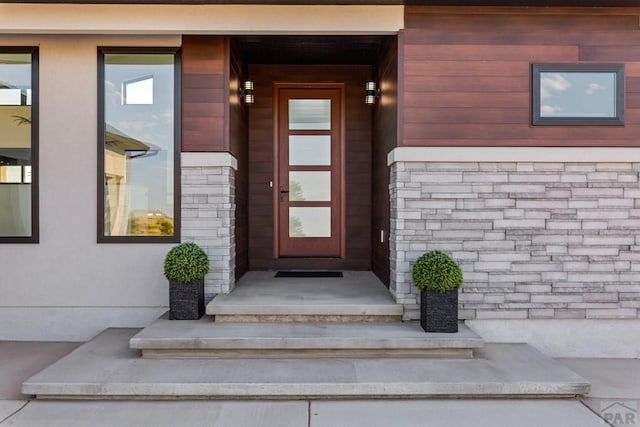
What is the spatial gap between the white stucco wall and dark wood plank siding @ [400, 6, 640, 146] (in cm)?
288

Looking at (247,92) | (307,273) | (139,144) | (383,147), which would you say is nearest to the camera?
(139,144)

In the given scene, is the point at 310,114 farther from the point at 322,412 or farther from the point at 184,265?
the point at 322,412

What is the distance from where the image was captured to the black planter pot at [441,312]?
3.50m

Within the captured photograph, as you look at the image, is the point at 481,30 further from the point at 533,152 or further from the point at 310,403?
the point at 310,403

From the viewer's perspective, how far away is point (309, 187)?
5.57 metres

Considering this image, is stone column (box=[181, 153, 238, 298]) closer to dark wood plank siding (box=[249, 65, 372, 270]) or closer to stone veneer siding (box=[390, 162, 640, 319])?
dark wood plank siding (box=[249, 65, 372, 270])

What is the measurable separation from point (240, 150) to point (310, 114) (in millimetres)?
1185

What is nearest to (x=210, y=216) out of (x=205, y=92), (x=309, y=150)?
(x=205, y=92)

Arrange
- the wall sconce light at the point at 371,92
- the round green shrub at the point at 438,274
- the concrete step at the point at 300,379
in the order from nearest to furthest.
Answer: the concrete step at the point at 300,379 < the round green shrub at the point at 438,274 < the wall sconce light at the point at 371,92

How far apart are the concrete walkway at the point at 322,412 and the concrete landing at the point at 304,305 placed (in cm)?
90

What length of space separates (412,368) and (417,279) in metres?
0.74

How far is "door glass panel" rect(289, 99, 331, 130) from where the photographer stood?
219 inches

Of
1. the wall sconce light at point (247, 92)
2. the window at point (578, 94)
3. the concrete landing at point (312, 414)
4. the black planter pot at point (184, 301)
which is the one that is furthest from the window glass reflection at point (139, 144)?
the window at point (578, 94)

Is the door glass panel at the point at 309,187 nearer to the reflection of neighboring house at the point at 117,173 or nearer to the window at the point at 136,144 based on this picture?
the window at the point at 136,144
